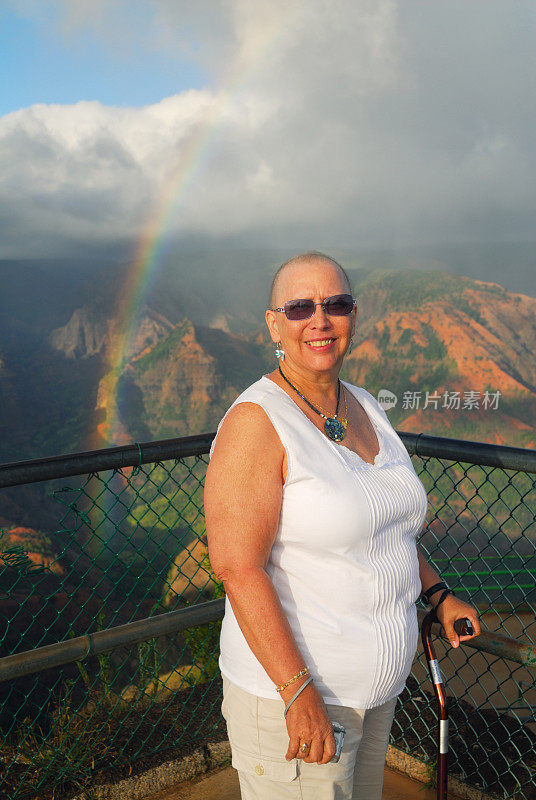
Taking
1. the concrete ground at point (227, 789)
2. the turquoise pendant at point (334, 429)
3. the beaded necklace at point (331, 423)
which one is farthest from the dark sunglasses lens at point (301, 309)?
the concrete ground at point (227, 789)

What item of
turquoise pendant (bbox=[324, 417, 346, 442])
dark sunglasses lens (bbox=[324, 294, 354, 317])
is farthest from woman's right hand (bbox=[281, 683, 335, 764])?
dark sunglasses lens (bbox=[324, 294, 354, 317])

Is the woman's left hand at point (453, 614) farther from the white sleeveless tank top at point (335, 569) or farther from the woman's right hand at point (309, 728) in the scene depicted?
the woman's right hand at point (309, 728)

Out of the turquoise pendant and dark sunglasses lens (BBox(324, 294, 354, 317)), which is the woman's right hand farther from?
dark sunglasses lens (BBox(324, 294, 354, 317))

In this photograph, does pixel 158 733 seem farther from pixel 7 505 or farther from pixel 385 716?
pixel 7 505

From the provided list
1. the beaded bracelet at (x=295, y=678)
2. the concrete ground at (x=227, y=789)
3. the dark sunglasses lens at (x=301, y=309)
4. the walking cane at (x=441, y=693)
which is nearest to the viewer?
the beaded bracelet at (x=295, y=678)

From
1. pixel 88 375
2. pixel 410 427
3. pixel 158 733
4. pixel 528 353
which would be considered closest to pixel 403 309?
pixel 528 353

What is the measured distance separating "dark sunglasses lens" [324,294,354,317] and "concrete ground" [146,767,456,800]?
214cm

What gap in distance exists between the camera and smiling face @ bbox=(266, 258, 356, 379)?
146 centimetres

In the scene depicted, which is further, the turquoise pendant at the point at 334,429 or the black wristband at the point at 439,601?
the black wristband at the point at 439,601

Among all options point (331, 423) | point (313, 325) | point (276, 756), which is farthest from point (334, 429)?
point (276, 756)

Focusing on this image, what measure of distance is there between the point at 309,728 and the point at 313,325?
2.92ft

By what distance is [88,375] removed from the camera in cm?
7494

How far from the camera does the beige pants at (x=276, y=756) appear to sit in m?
1.32

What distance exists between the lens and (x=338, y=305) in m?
1.48
